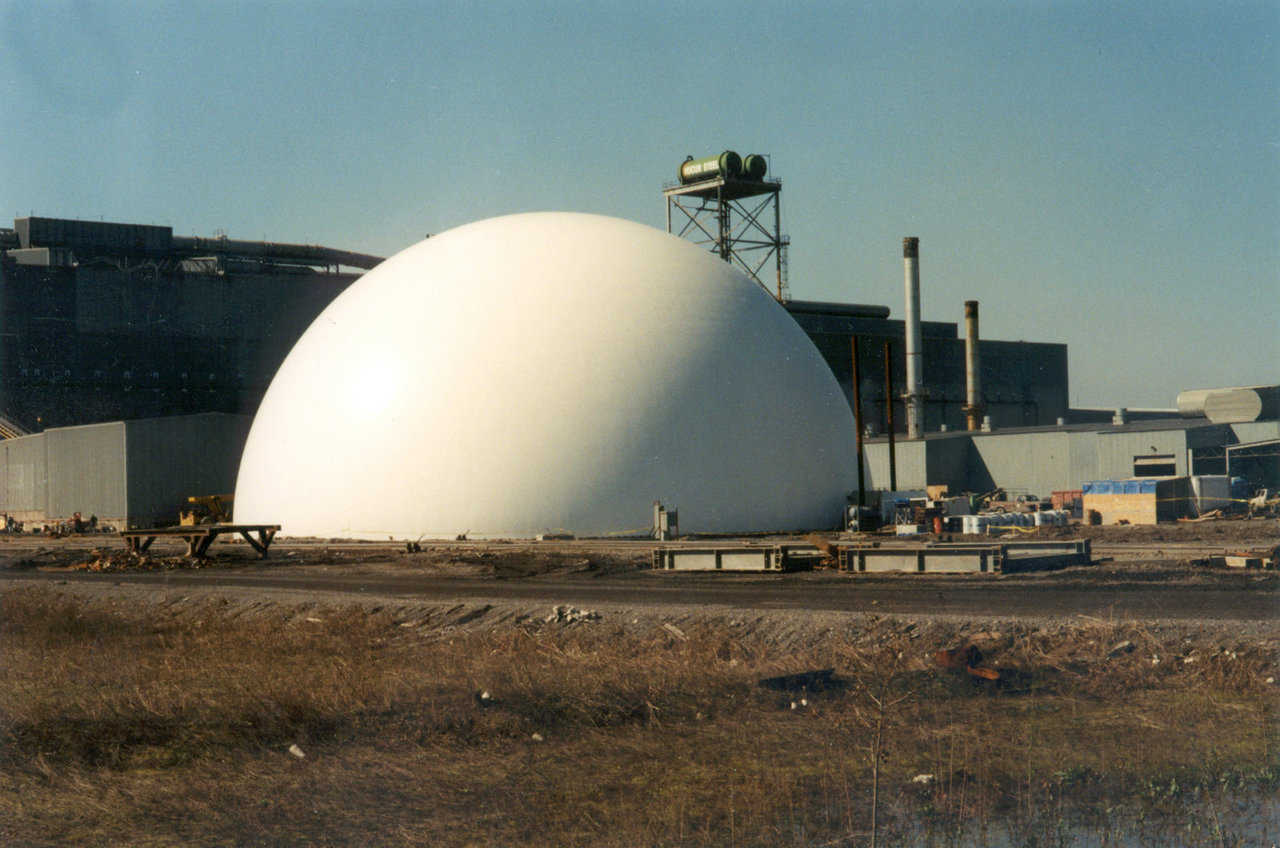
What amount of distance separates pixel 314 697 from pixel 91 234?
2461 inches

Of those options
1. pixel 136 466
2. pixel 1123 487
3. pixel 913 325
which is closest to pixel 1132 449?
pixel 1123 487

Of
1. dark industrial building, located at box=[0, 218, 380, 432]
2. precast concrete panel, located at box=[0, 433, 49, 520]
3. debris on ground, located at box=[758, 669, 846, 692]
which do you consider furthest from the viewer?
dark industrial building, located at box=[0, 218, 380, 432]

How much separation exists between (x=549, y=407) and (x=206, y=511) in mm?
17980

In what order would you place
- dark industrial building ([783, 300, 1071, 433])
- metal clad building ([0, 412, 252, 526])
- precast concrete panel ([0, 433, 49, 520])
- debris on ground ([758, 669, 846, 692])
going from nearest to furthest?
debris on ground ([758, 669, 846, 692]), metal clad building ([0, 412, 252, 526]), precast concrete panel ([0, 433, 49, 520]), dark industrial building ([783, 300, 1071, 433])

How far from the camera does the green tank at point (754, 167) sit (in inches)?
2682

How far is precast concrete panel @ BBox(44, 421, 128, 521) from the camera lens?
157 ft

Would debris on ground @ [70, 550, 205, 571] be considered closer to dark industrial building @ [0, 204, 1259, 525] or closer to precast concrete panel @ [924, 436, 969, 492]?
dark industrial building @ [0, 204, 1259, 525]

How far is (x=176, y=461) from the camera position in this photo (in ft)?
160

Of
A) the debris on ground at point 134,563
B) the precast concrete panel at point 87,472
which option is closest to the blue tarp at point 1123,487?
the debris on ground at point 134,563

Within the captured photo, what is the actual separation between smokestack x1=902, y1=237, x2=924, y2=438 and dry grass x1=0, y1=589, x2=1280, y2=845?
51520 millimetres

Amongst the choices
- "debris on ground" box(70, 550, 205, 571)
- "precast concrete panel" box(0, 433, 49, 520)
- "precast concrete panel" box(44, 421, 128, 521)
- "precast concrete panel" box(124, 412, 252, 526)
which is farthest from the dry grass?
"precast concrete panel" box(0, 433, 49, 520)

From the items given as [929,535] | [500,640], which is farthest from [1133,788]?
[929,535]

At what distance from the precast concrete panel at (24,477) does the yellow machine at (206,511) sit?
383 inches

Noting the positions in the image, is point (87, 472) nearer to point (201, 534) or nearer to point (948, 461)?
point (201, 534)
